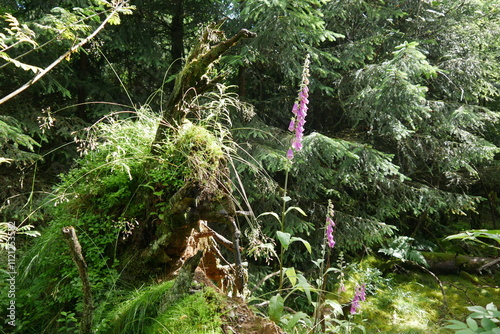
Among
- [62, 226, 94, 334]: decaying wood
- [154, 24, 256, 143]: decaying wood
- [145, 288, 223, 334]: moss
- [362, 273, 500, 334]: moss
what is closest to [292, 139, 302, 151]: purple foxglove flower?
[154, 24, 256, 143]: decaying wood

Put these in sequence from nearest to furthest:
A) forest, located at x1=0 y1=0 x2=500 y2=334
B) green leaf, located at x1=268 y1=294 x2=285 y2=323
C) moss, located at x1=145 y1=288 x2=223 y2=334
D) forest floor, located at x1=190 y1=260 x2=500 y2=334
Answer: moss, located at x1=145 y1=288 x2=223 y2=334
green leaf, located at x1=268 y1=294 x2=285 y2=323
forest, located at x1=0 y1=0 x2=500 y2=334
forest floor, located at x1=190 y1=260 x2=500 y2=334

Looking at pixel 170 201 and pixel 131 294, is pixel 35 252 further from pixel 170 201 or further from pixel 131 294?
pixel 170 201

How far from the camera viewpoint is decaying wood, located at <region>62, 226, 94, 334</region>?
3.77ft

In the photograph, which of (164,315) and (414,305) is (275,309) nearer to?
(164,315)

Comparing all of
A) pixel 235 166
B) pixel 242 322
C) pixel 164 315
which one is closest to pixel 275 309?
pixel 242 322

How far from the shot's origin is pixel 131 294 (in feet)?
5.16

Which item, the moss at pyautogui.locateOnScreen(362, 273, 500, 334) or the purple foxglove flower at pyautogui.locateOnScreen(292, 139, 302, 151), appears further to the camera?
the moss at pyautogui.locateOnScreen(362, 273, 500, 334)

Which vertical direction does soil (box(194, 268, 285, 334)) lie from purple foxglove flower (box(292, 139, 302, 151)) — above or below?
below

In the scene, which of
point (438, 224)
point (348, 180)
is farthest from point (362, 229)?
point (438, 224)

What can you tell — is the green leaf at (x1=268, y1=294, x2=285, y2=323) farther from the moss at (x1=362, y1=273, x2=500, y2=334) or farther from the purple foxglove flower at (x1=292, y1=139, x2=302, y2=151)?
the moss at (x1=362, y1=273, x2=500, y2=334)

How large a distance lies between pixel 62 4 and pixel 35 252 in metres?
3.16

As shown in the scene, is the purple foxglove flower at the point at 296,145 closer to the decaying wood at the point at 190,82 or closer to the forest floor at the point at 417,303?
the decaying wood at the point at 190,82

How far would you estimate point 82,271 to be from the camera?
121 centimetres

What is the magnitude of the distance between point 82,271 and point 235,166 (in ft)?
9.57
